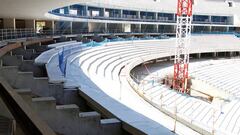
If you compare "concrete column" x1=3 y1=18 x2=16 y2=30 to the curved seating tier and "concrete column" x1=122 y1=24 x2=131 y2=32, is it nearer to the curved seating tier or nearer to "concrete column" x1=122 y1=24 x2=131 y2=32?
the curved seating tier

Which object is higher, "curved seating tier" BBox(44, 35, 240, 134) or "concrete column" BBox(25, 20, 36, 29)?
"concrete column" BBox(25, 20, 36, 29)

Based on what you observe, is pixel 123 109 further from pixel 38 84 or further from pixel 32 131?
pixel 32 131

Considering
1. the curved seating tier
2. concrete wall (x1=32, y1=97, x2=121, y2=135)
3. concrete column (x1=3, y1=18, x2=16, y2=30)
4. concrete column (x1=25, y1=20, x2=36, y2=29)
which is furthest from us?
concrete column (x1=25, y1=20, x2=36, y2=29)

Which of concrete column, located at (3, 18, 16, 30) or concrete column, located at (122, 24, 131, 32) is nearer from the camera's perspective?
concrete column, located at (3, 18, 16, 30)

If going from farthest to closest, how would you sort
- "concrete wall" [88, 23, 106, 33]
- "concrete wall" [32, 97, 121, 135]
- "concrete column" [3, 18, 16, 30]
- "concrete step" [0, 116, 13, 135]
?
"concrete wall" [88, 23, 106, 33] < "concrete column" [3, 18, 16, 30] < "concrete wall" [32, 97, 121, 135] < "concrete step" [0, 116, 13, 135]

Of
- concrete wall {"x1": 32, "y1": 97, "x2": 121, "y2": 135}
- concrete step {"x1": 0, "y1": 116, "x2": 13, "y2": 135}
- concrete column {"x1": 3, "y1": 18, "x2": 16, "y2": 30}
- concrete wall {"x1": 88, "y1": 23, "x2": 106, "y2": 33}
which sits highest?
concrete wall {"x1": 88, "y1": 23, "x2": 106, "y2": 33}

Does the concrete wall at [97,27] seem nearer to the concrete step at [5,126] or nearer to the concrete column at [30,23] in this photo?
the concrete column at [30,23]

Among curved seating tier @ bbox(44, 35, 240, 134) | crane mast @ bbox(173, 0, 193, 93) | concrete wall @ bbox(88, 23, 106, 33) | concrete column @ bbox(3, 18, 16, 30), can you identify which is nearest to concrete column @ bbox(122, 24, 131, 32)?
concrete wall @ bbox(88, 23, 106, 33)

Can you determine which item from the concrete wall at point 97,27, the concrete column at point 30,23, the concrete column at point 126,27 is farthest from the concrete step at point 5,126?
the concrete column at point 126,27

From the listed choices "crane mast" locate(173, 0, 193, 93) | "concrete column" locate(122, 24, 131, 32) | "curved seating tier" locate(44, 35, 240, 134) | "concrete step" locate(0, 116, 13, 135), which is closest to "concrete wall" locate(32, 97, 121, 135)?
"curved seating tier" locate(44, 35, 240, 134)

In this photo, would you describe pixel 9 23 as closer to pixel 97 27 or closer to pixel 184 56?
pixel 184 56

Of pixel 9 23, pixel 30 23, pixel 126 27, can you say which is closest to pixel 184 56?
pixel 30 23

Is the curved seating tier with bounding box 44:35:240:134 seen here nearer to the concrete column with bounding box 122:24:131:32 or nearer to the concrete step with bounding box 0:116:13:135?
the concrete step with bounding box 0:116:13:135

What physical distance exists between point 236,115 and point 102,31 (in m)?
22.7
